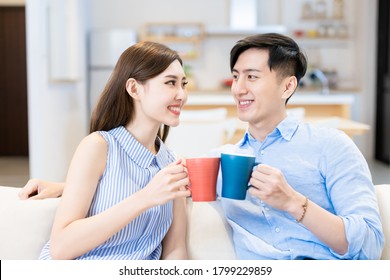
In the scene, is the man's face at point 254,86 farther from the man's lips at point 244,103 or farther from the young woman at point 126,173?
the young woman at point 126,173

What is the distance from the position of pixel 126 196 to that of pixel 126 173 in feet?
0.20

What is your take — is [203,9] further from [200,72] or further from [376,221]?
[376,221]

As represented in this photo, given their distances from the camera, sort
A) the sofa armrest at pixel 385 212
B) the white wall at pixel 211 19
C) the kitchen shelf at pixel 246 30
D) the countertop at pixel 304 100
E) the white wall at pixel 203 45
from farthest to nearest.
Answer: the white wall at pixel 211 19 < the kitchen shelf at pixel 246 30 < the white wall at pixel 203 45 < the countertop at pixel 304 100 < the sofa armrest at pixel 385 212

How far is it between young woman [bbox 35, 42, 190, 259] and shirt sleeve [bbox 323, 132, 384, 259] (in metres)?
0.40

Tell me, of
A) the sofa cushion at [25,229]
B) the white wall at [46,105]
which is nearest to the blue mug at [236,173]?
the sofa cushion at [25,229]

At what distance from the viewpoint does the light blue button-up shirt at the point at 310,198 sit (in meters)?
1.46

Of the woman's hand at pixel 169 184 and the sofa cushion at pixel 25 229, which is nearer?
the woman's hand at pixel 169 184

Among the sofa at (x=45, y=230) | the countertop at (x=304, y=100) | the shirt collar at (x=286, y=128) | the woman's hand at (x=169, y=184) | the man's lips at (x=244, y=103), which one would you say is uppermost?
the man's lips at (x=244, y=103)

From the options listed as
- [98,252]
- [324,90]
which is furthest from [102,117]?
[324,90]

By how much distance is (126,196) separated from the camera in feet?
4.83

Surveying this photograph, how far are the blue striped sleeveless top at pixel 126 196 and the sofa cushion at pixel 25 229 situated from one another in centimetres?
7

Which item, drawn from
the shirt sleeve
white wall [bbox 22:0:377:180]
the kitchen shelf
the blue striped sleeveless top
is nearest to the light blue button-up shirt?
the shirt sleeve

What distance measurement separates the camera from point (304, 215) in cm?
138

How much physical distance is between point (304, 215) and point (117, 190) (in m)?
0.46
